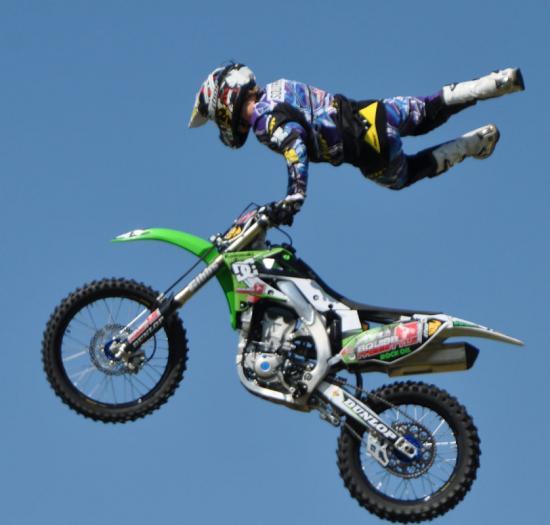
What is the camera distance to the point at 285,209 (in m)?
20.7

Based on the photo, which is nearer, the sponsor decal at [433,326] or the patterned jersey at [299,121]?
the sponsor decal at [433,326]

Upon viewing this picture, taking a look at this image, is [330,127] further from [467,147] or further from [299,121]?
[467,147]

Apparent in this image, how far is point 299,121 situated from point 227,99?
92 centimetres

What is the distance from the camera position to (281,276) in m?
20.8

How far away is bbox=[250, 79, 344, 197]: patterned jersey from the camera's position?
69.0 feet

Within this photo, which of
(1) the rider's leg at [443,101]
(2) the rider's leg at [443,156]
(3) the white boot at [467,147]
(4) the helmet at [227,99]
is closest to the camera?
(4) the helmet at [227,99]

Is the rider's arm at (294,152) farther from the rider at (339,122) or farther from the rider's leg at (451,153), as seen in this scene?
the rider's leg at (451,153)

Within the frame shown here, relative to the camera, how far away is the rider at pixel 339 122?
21.1 meters

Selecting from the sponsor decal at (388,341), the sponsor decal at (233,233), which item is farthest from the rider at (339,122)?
the sponsor decal at (388,341)

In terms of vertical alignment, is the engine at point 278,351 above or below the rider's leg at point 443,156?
below

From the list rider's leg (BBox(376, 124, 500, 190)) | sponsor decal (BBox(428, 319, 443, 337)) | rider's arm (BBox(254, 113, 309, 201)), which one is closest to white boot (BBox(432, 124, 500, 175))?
rider's leg (BBox(376, 124, 500, 190))

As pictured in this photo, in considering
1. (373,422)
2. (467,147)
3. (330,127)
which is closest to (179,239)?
(330,127)

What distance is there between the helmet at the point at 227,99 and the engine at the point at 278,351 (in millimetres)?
2114

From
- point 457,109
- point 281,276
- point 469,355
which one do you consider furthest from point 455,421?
point 457,109
